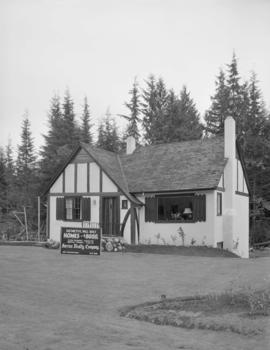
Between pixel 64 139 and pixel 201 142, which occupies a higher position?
pixel 64 139

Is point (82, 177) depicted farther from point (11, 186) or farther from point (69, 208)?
point (11, 186)

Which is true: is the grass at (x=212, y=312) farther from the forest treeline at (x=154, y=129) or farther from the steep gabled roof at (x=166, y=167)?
the forest treeline at (x=154, y=129)

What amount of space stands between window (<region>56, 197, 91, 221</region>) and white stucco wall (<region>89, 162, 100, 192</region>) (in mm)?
672

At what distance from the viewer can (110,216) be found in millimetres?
22344

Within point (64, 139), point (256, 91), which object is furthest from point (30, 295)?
point (64, 139)

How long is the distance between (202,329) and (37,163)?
39.1m

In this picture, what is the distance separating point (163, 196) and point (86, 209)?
12.9 ft

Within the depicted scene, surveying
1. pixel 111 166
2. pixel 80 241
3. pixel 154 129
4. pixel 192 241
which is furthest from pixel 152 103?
pixel 80 241

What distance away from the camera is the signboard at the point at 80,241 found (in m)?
17.5

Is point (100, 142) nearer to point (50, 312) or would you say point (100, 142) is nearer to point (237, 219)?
point (237, 219)

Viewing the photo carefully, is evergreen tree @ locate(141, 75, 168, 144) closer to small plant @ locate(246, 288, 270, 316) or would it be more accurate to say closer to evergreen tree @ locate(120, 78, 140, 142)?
evergreen tree @ locate(120, 78, 140, 142)

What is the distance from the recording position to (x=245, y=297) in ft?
25.8

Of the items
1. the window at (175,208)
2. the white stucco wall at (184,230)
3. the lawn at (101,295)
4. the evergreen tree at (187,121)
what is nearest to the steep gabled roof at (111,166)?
the white stucco wall at (184,230)

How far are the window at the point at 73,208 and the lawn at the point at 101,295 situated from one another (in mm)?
5627
